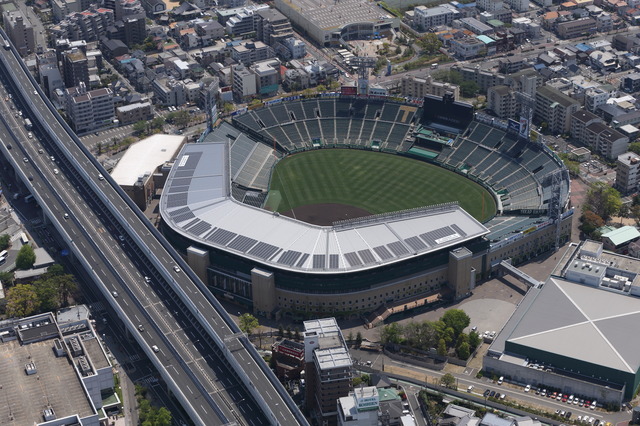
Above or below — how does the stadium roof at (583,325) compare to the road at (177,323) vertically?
below

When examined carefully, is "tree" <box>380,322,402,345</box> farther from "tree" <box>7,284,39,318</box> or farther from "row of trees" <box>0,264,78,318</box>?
"tree" <box>7,284,39,318</box>

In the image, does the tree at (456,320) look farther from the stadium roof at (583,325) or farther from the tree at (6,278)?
the tree at (6,278)

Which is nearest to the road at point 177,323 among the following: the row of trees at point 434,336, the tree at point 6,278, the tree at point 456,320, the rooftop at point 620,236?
the tree at point 6,278

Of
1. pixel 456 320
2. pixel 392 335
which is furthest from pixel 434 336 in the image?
pixel 392 335

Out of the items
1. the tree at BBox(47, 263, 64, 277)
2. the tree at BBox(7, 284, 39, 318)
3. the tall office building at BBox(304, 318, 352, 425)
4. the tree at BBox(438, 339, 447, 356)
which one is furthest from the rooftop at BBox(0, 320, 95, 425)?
the tree at BBox(438, 339, 447, 356)

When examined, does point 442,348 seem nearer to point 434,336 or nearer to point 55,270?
point 434,336

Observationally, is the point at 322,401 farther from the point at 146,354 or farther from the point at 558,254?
the point at 558,254

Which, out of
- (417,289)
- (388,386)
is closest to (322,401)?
(388,386)
